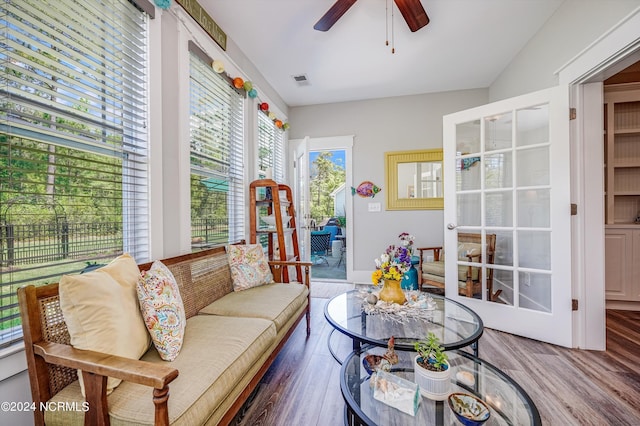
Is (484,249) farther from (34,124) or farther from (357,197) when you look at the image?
(34,124)

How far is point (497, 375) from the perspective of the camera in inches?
48.6

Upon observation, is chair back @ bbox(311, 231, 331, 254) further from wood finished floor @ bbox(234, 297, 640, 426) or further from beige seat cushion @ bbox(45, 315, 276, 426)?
beige seat cushion @ bbox(45, 315, 276, 426)

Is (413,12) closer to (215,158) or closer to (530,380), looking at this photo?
(215,158)

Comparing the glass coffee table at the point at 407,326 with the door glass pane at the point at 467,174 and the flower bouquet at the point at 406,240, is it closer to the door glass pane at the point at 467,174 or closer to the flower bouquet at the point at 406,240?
the flower bouquet at the point at 406,240

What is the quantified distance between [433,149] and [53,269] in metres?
4.06

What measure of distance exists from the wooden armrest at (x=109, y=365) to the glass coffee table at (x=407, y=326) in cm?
95

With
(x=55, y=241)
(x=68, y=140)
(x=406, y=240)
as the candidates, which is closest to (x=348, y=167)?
(x=406, y=240)

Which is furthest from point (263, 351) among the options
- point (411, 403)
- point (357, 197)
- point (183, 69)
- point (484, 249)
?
point (357, 197)

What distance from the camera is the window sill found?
102 cm

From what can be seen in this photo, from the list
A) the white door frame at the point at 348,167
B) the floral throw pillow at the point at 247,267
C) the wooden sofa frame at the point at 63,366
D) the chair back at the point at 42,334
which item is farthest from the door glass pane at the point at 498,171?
the chair back at the point at 42,334

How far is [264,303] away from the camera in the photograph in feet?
6.13

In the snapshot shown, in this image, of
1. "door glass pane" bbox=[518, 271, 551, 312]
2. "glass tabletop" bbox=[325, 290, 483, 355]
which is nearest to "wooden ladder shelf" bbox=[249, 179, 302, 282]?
"glass tabletop" bbox=[325, 290, 483, 355]

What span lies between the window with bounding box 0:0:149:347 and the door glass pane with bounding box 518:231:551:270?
3027 millimetres

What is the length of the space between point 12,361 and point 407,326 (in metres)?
1.85
